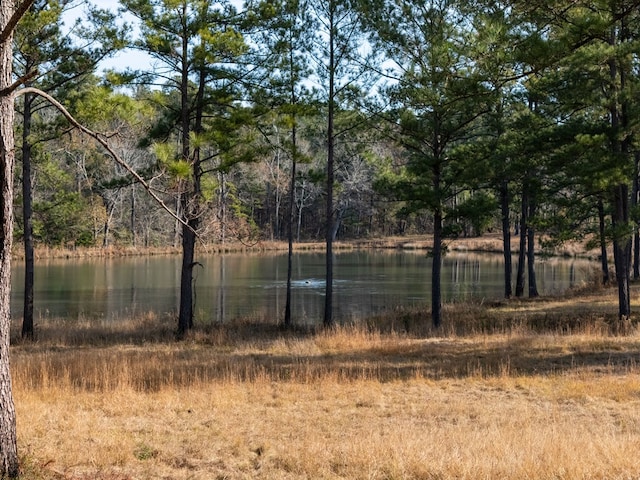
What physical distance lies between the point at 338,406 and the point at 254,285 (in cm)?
2363

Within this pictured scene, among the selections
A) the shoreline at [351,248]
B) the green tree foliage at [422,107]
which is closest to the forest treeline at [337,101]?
the green tree foliage at [422,107]

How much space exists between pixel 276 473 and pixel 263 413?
2.32 metres

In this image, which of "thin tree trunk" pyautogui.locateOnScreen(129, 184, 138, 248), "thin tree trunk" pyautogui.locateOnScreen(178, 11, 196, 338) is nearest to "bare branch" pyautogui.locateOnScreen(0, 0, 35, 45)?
"thin tree trunk" pyautogui.locateOnScreen(178, 11, 196, 338)

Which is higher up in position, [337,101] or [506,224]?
[337,101]

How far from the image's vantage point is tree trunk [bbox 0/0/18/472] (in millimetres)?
4504

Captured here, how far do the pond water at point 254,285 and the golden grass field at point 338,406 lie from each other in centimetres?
490

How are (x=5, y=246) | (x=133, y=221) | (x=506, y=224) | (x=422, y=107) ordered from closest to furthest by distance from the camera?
1. (x=5, y=246)
2. (x=422, y=107)
3. (x=506, y=224)
4. (x=133, y=221)

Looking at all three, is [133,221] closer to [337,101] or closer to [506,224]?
[506,224]

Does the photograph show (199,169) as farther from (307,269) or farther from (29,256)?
(307,269)

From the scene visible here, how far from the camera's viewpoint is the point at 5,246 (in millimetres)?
4559

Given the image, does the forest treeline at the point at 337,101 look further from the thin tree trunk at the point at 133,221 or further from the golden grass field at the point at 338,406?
the thin tree trunk at the point at 133,221

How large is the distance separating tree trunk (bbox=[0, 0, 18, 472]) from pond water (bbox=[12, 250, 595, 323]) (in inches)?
406

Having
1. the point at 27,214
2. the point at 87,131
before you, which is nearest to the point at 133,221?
the point at 27,214

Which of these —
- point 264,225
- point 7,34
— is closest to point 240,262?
point 264,225
